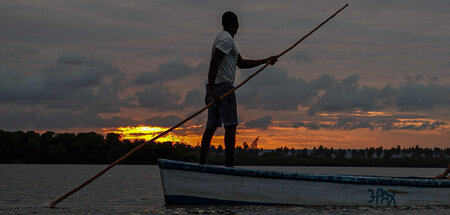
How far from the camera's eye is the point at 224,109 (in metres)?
9.94

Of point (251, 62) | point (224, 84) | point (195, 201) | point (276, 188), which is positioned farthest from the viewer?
point (251, 62)

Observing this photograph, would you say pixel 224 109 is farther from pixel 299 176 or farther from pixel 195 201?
pixel 299 176

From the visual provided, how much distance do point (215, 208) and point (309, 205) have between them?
6.23 feet

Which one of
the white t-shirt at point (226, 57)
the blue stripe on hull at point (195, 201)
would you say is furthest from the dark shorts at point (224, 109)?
the blue stripe on hull at point (195, 201)

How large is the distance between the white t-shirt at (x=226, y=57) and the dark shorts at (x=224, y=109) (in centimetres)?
13

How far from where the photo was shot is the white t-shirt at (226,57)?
9.77 metres

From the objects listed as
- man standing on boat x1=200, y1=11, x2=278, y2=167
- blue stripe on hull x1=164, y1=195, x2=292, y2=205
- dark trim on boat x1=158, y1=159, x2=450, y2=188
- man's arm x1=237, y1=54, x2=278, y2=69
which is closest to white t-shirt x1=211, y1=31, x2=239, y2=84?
man standing on boat x1=200, y1=11, x2=278, y2=167

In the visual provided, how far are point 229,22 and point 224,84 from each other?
1109 mm

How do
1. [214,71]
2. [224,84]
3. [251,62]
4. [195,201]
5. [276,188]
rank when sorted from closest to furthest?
[214,71]
[224,84]
[195,201]
[276,188]
[251,62]

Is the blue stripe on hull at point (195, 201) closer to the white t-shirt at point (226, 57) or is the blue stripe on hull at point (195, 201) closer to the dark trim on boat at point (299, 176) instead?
the dark trim on boat at point (299, 176)

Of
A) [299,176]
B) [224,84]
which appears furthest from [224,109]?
[299,176]

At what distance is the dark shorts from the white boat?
83 centimetres

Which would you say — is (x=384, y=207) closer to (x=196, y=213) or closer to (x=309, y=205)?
(x=309, y=205)

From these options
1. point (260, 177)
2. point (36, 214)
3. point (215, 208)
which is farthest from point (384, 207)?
point (36, 214)
